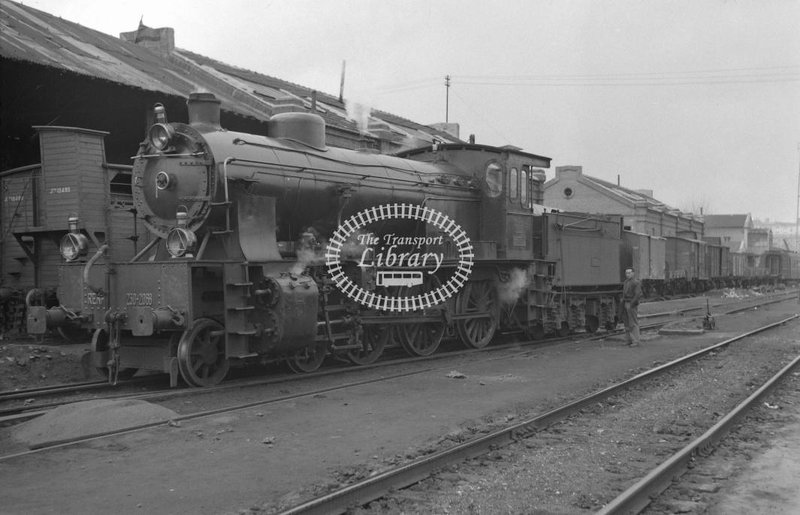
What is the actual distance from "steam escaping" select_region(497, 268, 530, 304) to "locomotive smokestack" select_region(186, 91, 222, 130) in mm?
6599

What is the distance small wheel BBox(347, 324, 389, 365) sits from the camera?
36.6ft

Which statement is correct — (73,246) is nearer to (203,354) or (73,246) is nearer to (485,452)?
(203,354)

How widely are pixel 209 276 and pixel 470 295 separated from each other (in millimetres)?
5626

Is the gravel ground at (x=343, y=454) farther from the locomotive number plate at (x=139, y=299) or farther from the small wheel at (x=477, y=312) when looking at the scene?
the small wheel at (x=477, y=312)

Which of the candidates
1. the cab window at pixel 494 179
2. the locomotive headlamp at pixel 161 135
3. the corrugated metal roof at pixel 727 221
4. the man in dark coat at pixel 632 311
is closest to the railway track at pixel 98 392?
the locomotive headlamp at pixel 161 135

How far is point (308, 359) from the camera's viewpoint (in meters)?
10.3

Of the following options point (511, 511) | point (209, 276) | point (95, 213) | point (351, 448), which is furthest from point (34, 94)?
point (511, 511)

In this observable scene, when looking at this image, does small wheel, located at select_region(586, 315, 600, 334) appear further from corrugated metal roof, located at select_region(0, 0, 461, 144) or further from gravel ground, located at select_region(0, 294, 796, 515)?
gravel ground, located at select_region(0, 294, 796, 515)

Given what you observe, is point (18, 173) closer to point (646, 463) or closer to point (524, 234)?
point (524, 234)

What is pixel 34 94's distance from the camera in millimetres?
15125

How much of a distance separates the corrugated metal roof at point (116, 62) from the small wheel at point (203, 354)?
701 centimetres

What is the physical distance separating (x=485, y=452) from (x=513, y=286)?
26.9 ft

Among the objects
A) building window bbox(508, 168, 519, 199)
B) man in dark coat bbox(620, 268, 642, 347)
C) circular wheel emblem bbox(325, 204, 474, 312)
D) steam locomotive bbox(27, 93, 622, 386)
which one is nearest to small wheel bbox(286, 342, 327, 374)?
steam locomotive bbox(27, 93, 622, 386)

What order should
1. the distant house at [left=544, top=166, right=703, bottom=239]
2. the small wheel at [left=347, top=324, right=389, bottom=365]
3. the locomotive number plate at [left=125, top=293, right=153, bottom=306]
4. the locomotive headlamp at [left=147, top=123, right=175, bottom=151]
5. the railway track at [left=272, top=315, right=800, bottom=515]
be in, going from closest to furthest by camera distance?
the railway track at [left=272, top=315, right=800, bottom=515] → the locomotive number plate at [left=125, top=293, right=153, bottom=306] → the locomotive headlamp at [left=147, top=123, right=175, bottom=151] → the small wheel at [left=347, top=324, right=389, bottom=365] → the distant house at [left=544, top=166, right=703, bottom=239]
